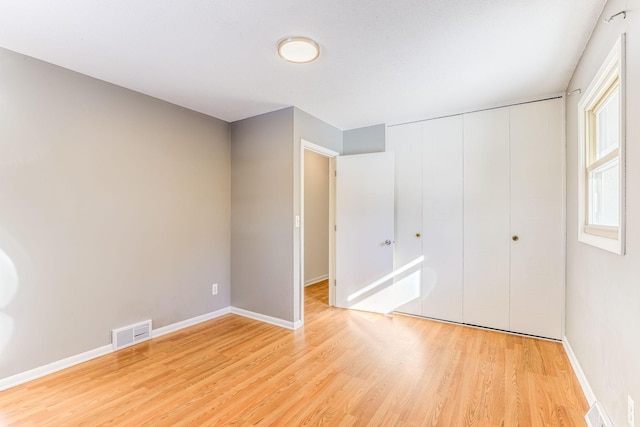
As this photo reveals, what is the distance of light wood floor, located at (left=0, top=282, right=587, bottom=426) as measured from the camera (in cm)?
180

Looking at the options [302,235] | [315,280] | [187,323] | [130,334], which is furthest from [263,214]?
[315,280]

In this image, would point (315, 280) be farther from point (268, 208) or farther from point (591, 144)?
point (591, 144)

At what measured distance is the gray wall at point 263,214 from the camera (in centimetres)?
324

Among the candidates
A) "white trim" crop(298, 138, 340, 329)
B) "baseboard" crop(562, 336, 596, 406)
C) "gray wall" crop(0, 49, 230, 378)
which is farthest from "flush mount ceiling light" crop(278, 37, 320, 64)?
"baseboard" crop(562, 336, 596, 406)

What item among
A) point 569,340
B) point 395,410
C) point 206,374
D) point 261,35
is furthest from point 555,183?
point 206,374

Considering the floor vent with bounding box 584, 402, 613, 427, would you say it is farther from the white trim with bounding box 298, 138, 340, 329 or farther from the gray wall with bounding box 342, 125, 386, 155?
the gray wall with bounding box 342, 125, 386, 155

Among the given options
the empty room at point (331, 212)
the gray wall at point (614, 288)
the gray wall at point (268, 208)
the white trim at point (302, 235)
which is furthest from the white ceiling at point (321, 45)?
the white trim at point (302, 235)

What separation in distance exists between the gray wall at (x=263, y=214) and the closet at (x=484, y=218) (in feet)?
4.46

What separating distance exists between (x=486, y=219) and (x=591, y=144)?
1153 mm

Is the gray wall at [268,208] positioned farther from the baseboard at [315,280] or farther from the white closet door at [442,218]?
the baseboard at [315,280]

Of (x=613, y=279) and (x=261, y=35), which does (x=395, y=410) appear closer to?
(x=613, y=279)

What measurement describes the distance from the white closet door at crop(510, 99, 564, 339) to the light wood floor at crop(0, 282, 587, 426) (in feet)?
1.00

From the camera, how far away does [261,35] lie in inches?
75.4

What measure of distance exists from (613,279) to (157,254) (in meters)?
3.46
